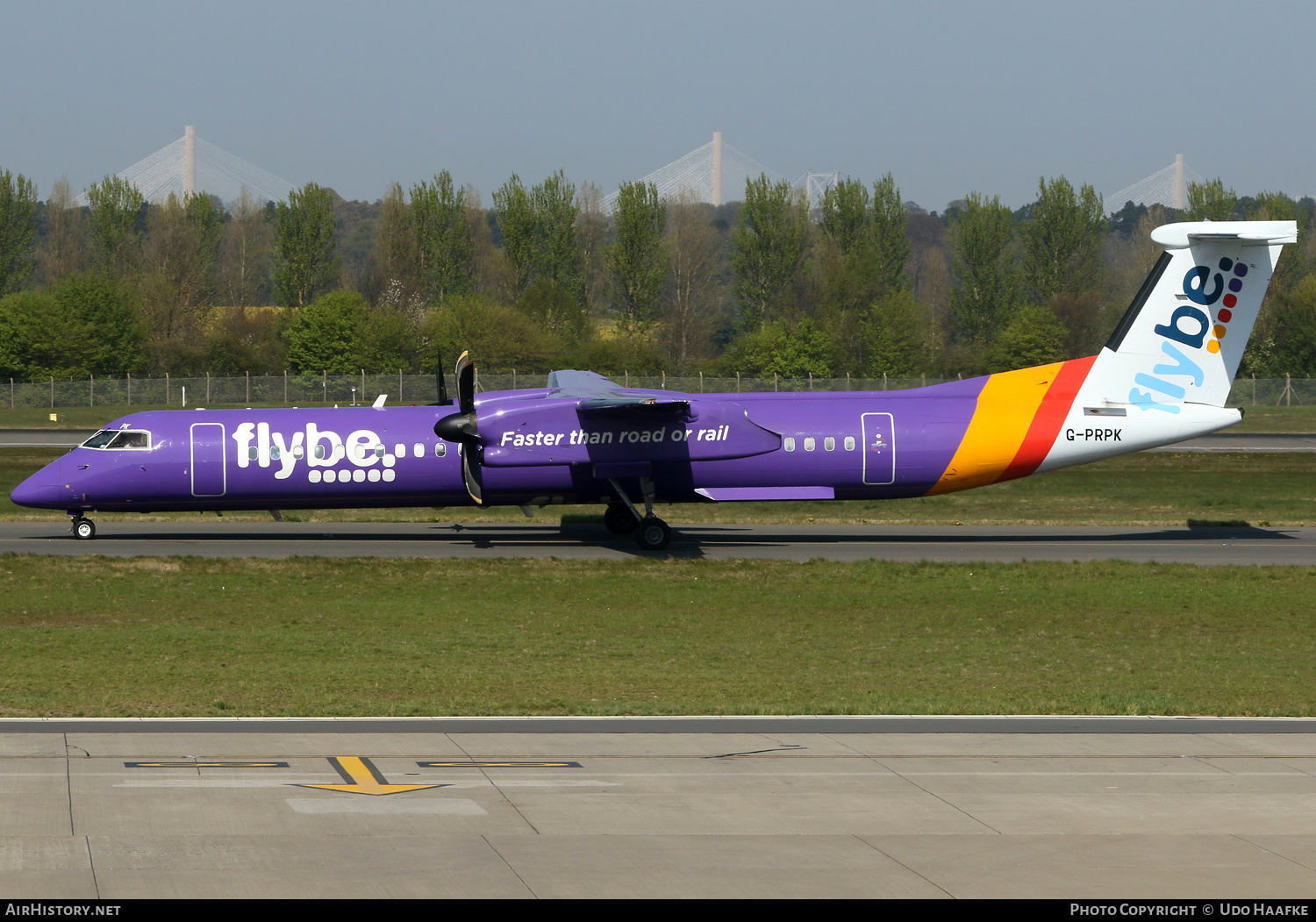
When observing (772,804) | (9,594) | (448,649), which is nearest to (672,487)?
(448,649)

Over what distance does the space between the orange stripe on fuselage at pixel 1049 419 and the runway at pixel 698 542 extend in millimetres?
2249

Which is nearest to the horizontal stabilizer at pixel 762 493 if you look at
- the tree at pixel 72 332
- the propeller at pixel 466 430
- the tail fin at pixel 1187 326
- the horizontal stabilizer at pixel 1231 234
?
the propeller at pixel 466 430

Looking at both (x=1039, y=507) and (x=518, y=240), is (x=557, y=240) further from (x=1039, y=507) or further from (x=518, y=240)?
(x=1039, y=507)

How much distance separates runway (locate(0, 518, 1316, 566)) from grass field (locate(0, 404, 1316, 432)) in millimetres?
38095

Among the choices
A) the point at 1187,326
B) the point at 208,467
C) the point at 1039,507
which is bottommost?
the point at 1039,507

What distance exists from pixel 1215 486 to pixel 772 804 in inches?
1592

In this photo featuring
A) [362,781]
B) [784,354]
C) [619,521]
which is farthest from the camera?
[784,354]

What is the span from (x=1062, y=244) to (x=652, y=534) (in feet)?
295

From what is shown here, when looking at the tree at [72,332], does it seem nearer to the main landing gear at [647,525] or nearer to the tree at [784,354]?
the tree at [784,354]

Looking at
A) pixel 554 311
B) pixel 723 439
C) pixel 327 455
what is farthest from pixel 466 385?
pixel 554 311

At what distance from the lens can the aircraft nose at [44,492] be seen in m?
31.1

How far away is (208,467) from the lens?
103 feet

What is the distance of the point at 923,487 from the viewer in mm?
32156

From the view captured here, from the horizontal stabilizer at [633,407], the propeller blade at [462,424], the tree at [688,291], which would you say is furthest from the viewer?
the tree at [688,291]
